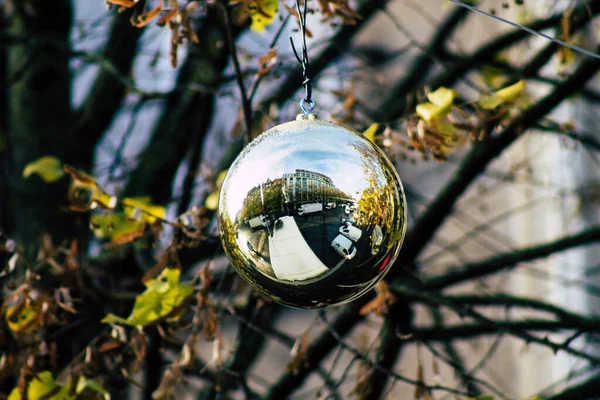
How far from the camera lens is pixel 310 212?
1.47 m

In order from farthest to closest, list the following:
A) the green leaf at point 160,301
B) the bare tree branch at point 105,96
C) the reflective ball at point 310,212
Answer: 1. the bare tree branch at point 105,96
2. the green leaf at point 160,301
3. the reflective ball at point 310,212

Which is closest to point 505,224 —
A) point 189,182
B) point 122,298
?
point 189,182

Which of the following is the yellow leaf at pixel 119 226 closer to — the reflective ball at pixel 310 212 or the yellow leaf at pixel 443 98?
the reflective ball at pixel 310 212

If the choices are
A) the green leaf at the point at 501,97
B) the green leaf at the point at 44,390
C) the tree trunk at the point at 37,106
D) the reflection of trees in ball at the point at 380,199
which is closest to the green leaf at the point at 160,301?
the green leaf at the point at 44,390

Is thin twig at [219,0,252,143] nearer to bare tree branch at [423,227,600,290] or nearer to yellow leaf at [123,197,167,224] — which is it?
yellow leaf at [123,197,167,224]

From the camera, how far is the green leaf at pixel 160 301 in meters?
2.20

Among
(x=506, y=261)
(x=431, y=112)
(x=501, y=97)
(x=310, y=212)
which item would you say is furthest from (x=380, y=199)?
(x=506, y=261)

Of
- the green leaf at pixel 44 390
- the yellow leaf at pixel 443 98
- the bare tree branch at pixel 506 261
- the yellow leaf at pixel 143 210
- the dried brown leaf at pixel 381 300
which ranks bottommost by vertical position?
the green leaf at pixel 44 390

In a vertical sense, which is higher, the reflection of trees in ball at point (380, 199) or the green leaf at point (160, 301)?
the reflection of trees in ball at point (380, 199)

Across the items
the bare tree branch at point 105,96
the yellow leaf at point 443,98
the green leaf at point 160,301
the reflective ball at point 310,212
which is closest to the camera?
the reflective ball at point 310,212

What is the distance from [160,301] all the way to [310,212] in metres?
0.95

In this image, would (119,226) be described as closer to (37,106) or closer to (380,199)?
(380,199)

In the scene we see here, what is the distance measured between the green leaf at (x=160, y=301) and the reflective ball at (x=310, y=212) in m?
0.68

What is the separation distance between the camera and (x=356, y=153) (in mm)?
1542
